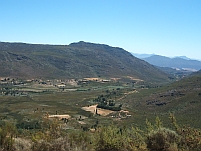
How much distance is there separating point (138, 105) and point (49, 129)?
319ft

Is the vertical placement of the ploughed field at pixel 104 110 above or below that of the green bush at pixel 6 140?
below

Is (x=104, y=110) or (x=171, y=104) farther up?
(x=171, y=104)

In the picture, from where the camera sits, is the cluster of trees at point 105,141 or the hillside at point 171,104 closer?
the cluster of trees at point 105,141

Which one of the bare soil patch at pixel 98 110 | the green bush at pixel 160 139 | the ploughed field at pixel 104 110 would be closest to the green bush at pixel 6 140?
the green bush at pixel 160 139

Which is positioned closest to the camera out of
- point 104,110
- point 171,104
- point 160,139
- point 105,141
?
point 160,139

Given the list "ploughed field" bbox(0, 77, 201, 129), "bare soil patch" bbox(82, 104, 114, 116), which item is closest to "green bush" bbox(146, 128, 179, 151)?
"ploughed field" bbox(0, 77, 201, 129)

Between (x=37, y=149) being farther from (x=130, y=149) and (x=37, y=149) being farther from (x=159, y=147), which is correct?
(x=159, y=147)

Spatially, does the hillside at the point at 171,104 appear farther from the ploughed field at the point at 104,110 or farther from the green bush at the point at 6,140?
the green bush at the point at 6,140

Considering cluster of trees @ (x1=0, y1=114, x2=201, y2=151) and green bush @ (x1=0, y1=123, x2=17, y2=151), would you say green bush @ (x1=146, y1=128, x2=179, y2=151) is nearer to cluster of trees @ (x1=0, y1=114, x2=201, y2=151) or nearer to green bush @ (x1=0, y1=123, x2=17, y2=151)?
cluster of trees @ (x1=0, y1=114, x2=201, y2=151)

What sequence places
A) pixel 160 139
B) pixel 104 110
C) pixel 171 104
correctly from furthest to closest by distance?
pixel 171 104 → pixel 104 110 → pixel 160 139

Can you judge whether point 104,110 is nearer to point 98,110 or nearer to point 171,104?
point 98,110

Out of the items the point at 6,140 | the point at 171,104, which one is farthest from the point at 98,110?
the point at 6,140

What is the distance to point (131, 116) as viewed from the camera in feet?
326

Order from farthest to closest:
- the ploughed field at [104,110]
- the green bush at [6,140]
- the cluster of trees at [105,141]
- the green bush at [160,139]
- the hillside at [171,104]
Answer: the hillside at [171,104] → the ploughed field at [104,110] → the green bush at [160,139] → the green bush at [6,140] → the cluster of trees at [105,141]
